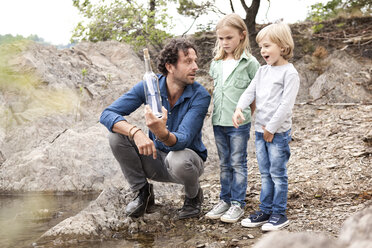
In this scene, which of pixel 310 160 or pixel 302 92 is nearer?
pixel 310 160

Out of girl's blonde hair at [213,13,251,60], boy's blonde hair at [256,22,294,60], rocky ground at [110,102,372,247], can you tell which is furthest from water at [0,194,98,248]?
boy's blonde hair at [256,22,294,60]

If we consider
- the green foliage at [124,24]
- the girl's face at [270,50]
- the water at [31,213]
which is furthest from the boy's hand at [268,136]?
the green foliage at [124,24]

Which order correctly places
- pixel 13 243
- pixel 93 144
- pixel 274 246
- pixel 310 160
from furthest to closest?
pixel 93 144
pixel 310 160
pixel 13 243
pixel 274 246

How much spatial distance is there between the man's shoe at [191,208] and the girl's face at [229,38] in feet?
4.14

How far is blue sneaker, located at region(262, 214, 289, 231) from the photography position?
276 centimetres

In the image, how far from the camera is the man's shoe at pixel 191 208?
10.5 feet

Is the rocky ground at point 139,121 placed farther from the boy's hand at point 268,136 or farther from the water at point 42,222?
the boy's hand at point 268,136

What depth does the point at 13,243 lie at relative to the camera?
2.76 metres

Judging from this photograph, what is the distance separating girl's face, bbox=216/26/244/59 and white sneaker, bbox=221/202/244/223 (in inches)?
49.7

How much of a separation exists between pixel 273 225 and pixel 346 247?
1.71 meters

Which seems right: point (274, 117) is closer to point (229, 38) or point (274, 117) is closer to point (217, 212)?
point (229, 38)

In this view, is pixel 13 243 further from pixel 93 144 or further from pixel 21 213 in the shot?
pixel 93 144

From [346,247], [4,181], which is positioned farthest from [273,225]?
[4,181]

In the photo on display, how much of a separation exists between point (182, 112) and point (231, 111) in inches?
15.5
